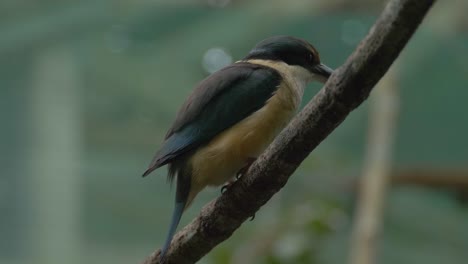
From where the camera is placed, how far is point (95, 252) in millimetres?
4535

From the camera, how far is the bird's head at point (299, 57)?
9.50ft

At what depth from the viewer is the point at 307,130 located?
2.11 meters

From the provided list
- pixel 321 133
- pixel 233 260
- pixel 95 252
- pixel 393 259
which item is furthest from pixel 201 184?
pixel 393 259

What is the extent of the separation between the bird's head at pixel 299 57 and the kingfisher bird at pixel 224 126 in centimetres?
12

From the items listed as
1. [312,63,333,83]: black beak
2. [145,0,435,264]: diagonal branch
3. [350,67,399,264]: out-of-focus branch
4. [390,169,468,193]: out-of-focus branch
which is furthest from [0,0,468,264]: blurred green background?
[145,0,435,264]: diagonal branch

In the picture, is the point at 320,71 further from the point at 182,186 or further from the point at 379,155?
the point at 379,155

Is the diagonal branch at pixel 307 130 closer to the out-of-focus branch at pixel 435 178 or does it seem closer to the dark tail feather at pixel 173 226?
the dark tail feather at pixel 173 226

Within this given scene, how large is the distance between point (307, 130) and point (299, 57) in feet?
2.73

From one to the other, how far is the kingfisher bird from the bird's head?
119mm

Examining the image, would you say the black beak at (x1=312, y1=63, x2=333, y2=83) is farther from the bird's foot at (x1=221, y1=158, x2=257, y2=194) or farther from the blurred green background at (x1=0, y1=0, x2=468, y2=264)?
the blurred green background at (x1=0, y1=0, x2=468, y2=264)

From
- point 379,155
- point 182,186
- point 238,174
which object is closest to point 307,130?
point 238,174

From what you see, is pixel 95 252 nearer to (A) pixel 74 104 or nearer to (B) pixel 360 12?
(A) pixel 74 104

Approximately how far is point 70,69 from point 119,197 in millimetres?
691

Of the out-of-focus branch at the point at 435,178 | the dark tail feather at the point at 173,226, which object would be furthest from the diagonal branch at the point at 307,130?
the out-of-focus branch at the point at 435,178
